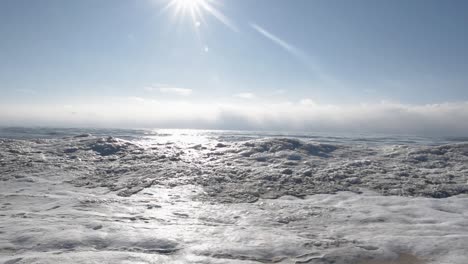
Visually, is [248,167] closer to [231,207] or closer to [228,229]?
[231,207]

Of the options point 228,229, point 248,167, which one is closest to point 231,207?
point 228,229

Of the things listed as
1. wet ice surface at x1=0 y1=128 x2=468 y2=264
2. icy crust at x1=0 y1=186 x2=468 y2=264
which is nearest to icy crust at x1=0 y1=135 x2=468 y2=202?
wet ice surface at x1=0 y1=128 x2=468 y2=264

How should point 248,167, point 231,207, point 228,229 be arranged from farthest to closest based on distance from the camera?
point 248,167 < point 231,207 < point 228,229

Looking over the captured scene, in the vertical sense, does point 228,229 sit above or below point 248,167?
below

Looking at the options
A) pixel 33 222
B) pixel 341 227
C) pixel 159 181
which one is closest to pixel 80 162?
pixel 159 181

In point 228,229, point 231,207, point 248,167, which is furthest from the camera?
point 248,167

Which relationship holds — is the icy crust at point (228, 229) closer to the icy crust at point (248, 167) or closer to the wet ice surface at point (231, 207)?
the wet ice surface at point (231, 207)

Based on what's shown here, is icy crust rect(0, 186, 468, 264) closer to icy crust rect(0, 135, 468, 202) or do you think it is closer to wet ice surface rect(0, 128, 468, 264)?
wet ice surface rect(0, 128, 468, 264)
